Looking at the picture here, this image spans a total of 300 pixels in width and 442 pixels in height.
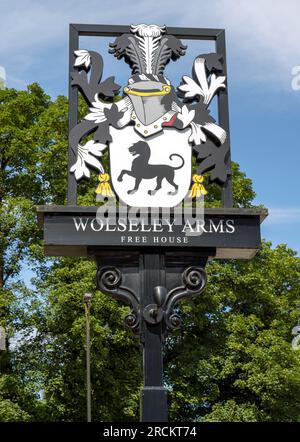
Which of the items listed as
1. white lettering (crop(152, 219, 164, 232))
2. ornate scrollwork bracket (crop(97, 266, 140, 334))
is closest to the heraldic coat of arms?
white lettering (crop(152, 219, 164, 232))

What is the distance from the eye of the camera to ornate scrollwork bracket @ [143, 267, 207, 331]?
9.62 meters

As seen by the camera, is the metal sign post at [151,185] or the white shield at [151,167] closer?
the metal sign post at [151,185]

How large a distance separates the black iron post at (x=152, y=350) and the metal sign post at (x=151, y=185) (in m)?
0.01

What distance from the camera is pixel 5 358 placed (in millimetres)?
21766

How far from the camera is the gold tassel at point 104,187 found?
33.7 feet

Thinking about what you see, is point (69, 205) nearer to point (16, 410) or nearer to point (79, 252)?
point (79, 252)

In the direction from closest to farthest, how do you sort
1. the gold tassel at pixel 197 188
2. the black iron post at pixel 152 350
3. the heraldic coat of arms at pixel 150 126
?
the black iron post at pixel 152 350
the heraldic coat of arms at pixel 150 126
the gold tassel at pixel 197 188

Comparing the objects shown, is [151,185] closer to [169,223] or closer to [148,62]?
[169,223]

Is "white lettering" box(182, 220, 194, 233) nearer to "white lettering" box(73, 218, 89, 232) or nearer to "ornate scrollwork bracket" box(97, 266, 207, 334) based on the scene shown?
"ornate scrollwork bracket" box(97, 266, 207, 334)

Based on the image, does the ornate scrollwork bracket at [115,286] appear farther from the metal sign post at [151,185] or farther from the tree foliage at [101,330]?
the tree foliage at [101,330]

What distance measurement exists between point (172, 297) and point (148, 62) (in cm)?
364

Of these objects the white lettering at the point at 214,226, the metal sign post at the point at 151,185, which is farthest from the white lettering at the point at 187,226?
the white lettering at the point at 214,226

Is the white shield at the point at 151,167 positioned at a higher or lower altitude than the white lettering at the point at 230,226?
higher
